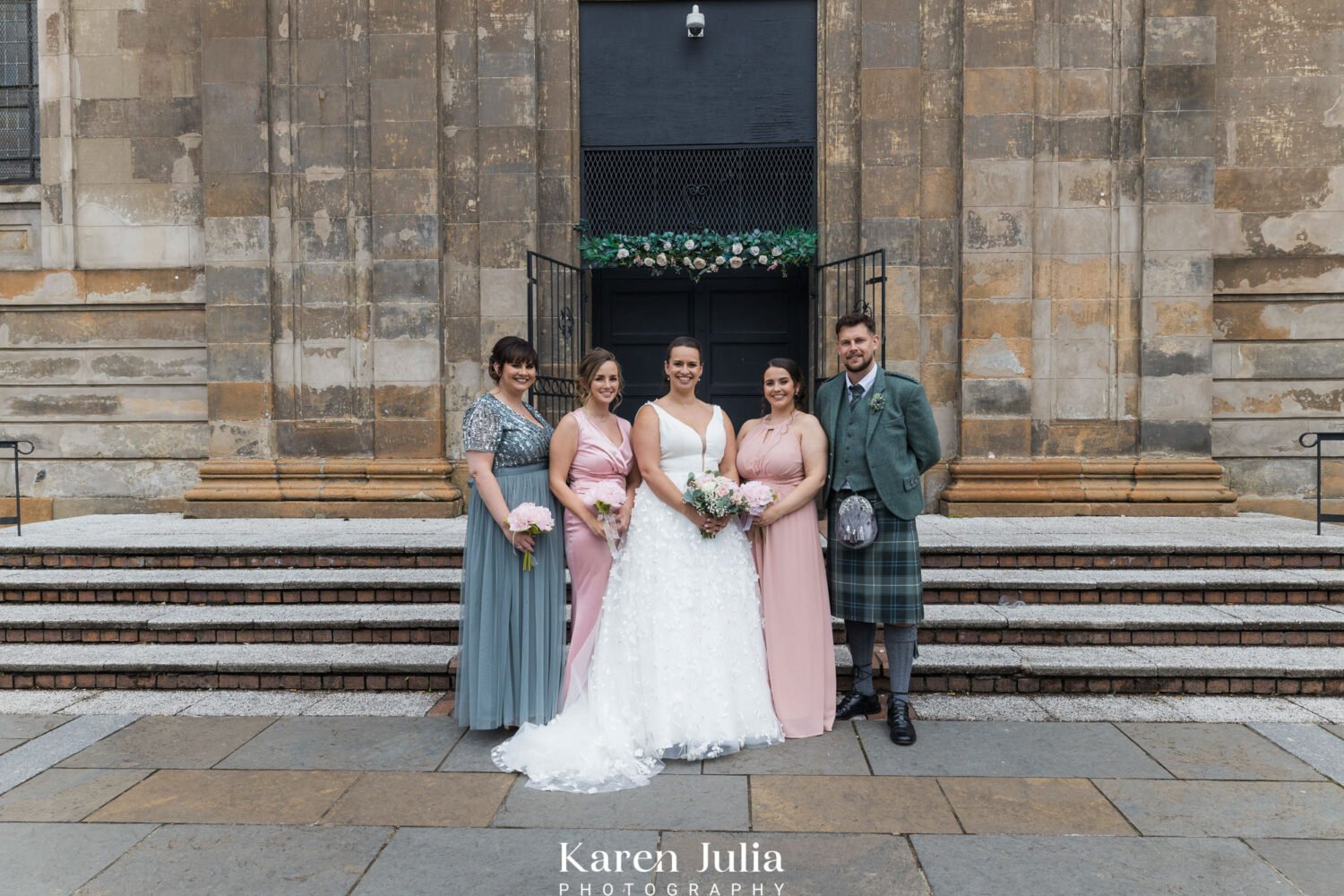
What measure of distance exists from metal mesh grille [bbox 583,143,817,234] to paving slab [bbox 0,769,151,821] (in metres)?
7.46

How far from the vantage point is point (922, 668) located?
18.7 feet

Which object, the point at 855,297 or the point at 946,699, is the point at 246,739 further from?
the point at 855,297

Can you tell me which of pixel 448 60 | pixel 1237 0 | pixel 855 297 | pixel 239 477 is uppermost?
pixel 1237 0

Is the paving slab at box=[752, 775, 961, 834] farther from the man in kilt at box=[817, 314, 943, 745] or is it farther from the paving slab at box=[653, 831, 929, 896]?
the man in kilt at box=[817, 314, 943, 745]

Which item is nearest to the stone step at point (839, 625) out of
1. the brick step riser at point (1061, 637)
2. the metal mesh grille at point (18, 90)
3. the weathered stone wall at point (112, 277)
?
the brick step riser at point (1061, 637)

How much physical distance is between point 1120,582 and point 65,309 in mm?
11627

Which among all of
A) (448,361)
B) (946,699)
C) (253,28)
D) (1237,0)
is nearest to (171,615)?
(448,361)

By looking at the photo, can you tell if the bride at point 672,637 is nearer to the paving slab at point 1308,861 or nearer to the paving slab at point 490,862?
the paving slab at point 490,862

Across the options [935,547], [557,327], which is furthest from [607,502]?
[557,327]

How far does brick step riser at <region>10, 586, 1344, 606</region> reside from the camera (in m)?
6.81

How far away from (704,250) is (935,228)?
8.37 feet

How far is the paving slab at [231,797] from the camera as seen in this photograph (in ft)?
13.1

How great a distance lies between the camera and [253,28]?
32.9 ft

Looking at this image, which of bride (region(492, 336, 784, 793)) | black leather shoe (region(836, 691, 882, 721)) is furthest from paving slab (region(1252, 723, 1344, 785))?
bride (region(492, 336, 784, 793))
